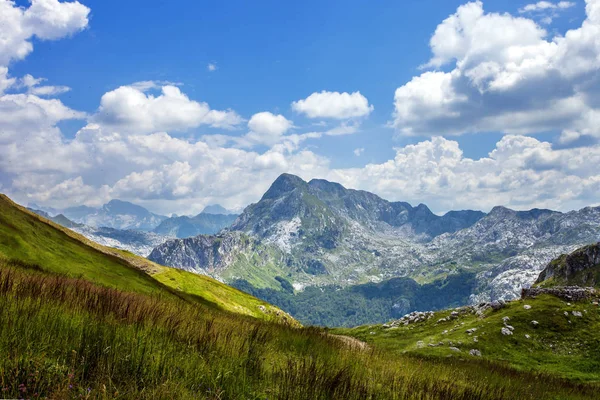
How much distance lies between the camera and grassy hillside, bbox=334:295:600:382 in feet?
133

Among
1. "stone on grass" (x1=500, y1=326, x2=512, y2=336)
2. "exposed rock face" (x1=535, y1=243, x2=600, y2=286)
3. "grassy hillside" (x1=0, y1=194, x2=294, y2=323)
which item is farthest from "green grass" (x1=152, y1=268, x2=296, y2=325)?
"exposed rock face" (x1=535, y1=243, x2=600, y2=286)

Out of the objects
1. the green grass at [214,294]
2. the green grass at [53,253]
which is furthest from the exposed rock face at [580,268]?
the green grass at [53,253]

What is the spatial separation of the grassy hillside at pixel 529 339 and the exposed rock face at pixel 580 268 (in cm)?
11132

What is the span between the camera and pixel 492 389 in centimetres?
970

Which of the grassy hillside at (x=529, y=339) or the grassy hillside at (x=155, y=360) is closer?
the grassy hillside at (x=155, y=360)

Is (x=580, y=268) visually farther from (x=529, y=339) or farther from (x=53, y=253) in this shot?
(x=53, y=253)

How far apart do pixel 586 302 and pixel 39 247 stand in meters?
89.2

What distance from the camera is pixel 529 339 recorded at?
4644cm

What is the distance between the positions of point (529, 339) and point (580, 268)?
131898 millimetres

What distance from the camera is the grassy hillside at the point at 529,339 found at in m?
40.5

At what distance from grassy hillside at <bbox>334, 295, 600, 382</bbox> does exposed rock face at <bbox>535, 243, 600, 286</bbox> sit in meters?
111

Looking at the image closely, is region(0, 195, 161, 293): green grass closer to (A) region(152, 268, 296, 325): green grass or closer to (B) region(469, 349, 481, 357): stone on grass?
(A) region(152, 268, 296, 325): green grass

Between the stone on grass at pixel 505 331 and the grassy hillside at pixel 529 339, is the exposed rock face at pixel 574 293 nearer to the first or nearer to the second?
the grassy hillside at pixel 529 339

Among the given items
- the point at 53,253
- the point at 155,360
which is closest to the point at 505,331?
the point at 155,360
